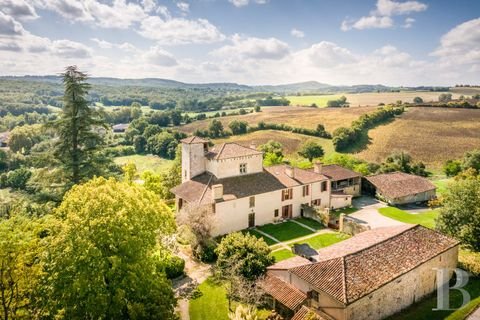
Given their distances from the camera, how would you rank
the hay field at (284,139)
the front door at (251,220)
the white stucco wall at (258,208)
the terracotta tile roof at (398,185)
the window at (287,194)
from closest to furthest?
the white stucco wall at (258,208) < the front door at (251,220) < the window at (287,194) < the terracotta tile roof at (398,185) < the hay field at (284,139)

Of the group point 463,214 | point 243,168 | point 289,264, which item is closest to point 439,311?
point 289,264

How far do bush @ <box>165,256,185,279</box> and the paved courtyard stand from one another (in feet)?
82.1

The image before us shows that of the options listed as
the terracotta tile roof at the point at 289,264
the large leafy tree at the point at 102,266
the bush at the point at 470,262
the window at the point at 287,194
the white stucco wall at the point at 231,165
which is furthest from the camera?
the window at the point at 287,194

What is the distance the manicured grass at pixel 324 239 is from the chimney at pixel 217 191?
10.7m

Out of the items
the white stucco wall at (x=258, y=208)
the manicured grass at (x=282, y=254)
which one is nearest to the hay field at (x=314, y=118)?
the white stucco wall at (x=258, y=208)

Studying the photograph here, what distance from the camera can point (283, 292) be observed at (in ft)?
82.5

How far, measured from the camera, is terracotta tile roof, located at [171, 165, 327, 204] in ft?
135

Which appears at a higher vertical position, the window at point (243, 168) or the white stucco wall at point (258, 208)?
the window at point (243, 168)

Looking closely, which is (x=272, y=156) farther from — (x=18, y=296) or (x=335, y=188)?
(x=18, y=296)

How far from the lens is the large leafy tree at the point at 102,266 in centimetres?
1852

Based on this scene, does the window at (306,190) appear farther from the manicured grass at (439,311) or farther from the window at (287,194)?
the manicured grass at (439,311)

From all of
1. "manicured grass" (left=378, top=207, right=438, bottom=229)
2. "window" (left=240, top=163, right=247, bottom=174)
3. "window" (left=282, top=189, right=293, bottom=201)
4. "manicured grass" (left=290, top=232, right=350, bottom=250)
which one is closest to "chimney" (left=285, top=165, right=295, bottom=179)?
"window" (left=282, top=189, right=293, bottom=201)

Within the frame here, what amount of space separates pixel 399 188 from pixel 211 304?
1572 inches

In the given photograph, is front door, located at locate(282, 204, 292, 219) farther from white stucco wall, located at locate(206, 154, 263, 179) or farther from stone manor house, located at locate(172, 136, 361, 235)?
white stucco wall, located at locate(206, 154, 263, 179)
